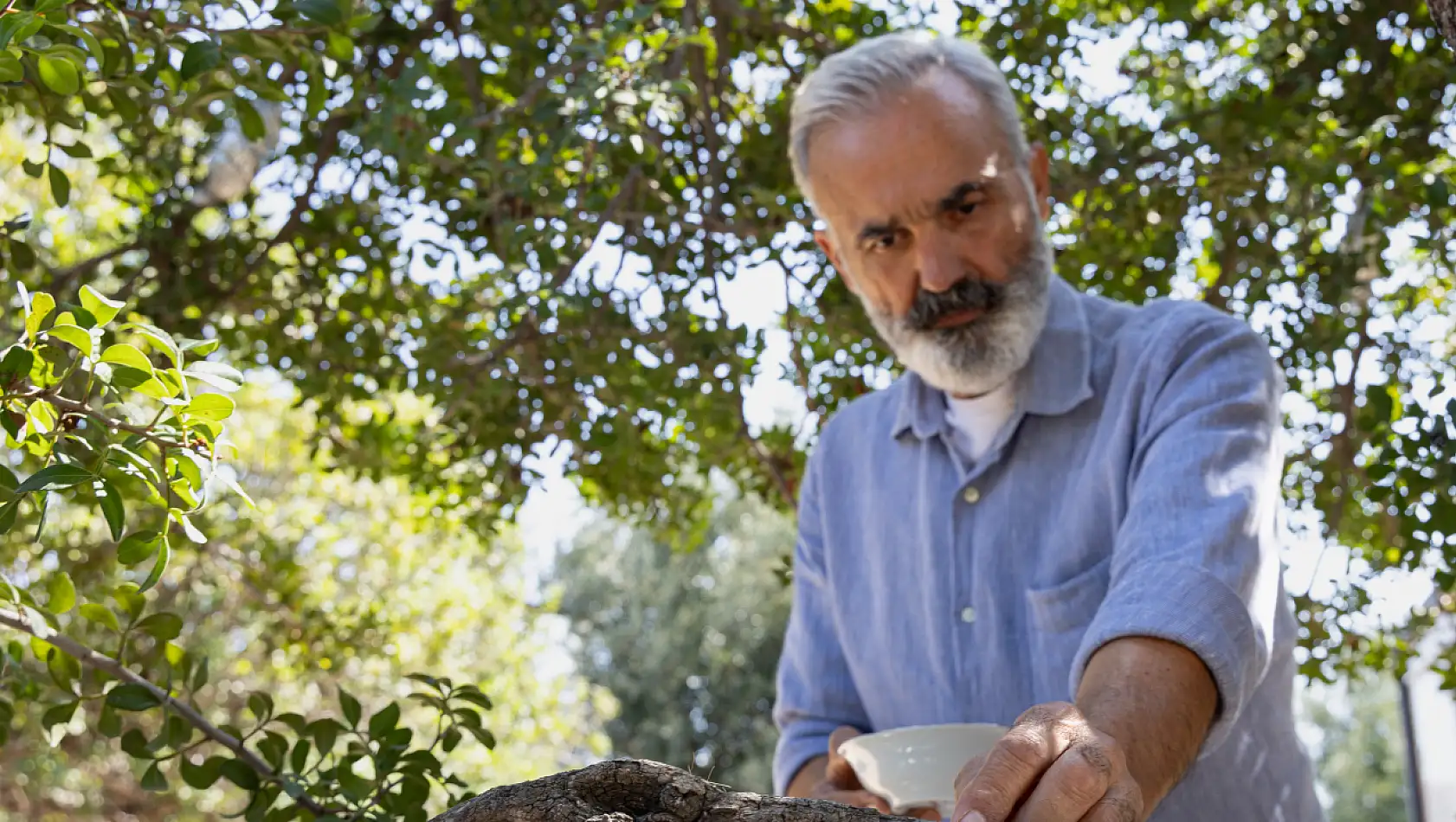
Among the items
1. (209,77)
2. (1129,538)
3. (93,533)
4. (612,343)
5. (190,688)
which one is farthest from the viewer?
(93,533)

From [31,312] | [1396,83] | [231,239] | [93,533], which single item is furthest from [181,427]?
[93,533]

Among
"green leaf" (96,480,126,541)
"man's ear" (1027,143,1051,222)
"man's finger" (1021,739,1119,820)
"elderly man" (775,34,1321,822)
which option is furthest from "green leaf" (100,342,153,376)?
"man's ear" (1027,143,1051,222)

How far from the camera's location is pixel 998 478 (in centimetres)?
217

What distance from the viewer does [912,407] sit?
7.85ft

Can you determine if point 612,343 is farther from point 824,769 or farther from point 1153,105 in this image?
point 1153,105

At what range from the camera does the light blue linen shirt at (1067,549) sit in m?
1.61

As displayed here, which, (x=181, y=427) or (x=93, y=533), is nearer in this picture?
(x=181, y=427)

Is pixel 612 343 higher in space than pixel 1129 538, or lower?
higher

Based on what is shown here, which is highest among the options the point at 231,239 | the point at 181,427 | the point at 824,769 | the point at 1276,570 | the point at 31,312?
the point at 231,239

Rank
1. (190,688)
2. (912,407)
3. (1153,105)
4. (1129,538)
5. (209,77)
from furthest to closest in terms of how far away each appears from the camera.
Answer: (1153,105)
(912,407)
(209,77)
(190,688)
(1129,538)

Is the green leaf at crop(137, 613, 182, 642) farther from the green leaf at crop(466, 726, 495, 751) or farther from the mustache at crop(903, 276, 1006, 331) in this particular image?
the mustache at crop(903, 276, 1006, 331)

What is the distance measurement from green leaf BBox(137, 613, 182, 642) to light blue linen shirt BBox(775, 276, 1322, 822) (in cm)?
96

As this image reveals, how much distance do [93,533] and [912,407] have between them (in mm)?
7275

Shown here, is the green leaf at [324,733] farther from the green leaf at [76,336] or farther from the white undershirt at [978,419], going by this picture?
the white undershirt at [978,419]
